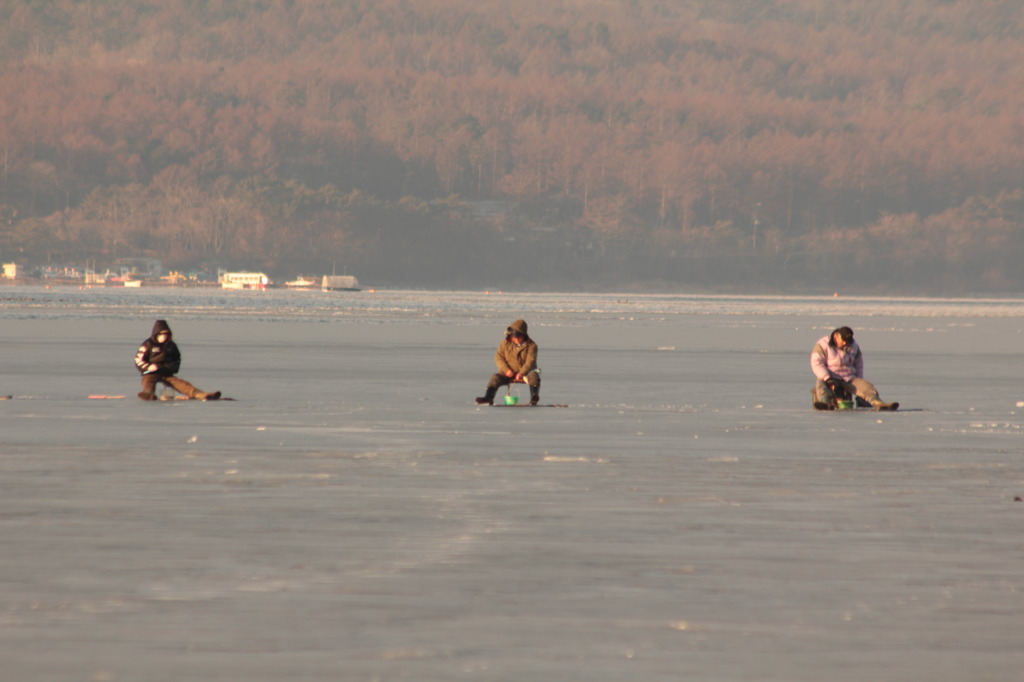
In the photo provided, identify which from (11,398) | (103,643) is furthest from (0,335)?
(103,643)

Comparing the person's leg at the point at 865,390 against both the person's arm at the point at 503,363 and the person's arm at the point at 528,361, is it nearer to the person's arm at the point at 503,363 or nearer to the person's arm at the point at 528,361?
the person's arm at the point at 528,361

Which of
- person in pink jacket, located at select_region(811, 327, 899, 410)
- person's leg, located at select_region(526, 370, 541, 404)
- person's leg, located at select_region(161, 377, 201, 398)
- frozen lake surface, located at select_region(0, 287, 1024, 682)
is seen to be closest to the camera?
Answer: frozen lake surface, located at select_region(0, 287, 1024, 682)

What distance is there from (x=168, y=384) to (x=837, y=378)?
32.9 ft

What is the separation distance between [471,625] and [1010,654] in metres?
2.75

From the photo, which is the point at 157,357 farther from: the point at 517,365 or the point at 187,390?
the point at 517,365

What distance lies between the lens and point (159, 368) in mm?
26047

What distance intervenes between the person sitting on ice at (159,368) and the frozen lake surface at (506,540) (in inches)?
27.8

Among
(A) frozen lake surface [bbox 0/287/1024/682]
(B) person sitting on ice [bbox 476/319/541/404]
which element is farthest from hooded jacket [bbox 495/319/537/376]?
(A) frozen lake surface [bbox 0/287/1024/682]

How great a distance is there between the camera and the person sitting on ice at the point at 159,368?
2580cm

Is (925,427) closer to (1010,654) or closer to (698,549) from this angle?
(698,549)

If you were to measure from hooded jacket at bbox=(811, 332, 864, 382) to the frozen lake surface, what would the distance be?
70 centimetres

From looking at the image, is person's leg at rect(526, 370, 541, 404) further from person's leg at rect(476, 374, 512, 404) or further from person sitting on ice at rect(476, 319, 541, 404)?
person's leg at rect(476, 374, 512, 404)

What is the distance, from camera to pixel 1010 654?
8555mm

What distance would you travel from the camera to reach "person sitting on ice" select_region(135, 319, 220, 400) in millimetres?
25797
